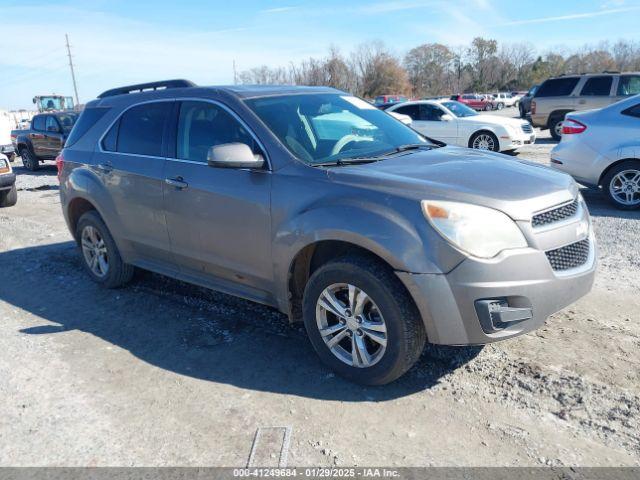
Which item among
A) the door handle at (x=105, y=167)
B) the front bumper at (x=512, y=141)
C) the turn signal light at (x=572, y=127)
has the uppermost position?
the door handle at (x=105, y=167)

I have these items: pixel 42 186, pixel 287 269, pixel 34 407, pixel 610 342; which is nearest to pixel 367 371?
pixel 287 269

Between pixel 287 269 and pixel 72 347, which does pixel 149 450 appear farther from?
pixel 72 347

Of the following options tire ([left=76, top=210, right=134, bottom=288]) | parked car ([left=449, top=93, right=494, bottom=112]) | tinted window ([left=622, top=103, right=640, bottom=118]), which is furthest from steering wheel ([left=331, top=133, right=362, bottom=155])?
parked car ([left=449, top=93, right=494, bottom=112])

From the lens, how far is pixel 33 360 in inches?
157

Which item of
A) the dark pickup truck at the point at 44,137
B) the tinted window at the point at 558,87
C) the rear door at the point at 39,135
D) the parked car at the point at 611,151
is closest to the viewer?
the parked car at the point at 611,151

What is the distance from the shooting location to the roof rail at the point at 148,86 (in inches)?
183

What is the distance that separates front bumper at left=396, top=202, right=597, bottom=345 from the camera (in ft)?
9.36

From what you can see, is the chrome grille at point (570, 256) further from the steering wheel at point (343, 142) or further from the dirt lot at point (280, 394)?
the steering wheel at point (343, 142)

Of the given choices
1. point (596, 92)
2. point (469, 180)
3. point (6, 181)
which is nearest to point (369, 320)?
point (469, 180)

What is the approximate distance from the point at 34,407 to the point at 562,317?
3895 millimetres

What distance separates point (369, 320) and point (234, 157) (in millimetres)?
1415

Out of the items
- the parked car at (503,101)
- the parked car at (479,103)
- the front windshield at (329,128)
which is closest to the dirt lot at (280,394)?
the front windshield at (329,128)

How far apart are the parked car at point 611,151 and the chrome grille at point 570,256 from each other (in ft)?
15.8

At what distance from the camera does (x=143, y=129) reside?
4.71 m
